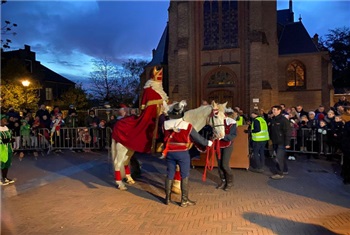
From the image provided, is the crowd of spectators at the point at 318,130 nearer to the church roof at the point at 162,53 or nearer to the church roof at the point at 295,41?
the church roof at the point at 295,41

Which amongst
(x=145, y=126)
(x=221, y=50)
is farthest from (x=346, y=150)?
(x=221, y=50)

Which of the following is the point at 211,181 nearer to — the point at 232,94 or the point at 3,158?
the point at 3,158

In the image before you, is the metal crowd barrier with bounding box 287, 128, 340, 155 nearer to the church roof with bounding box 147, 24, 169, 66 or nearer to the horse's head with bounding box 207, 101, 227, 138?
the horse's head with bounding box 207, 101, 227, 138

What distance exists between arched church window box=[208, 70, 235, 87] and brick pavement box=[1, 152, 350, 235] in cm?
1574

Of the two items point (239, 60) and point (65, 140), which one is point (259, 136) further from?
point (239, 60)

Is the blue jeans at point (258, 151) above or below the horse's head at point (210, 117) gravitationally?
below

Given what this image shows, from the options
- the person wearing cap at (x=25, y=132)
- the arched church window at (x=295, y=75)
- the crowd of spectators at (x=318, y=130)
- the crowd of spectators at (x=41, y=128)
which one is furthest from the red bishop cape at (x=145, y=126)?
the arched church window at (x=295, y=75)

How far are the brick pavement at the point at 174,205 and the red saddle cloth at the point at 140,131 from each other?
1.10m

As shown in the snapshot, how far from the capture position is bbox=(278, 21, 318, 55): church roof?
2685 cm

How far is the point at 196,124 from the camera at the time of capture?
677 centimetres

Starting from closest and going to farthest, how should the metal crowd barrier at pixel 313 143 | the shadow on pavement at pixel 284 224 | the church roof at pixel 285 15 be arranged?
the shadow on pavement at pixel 284 224 → the metal crowd barrier at pixel 313 143 → the church roof at pixel 285 15

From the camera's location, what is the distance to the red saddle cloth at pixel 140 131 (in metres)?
7.31

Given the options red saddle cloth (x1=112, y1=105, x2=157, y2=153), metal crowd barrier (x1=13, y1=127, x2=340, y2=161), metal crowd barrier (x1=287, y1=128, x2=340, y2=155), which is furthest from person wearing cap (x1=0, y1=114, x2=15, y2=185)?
metal crowd barrier (x1=287, y1=128, x2=340, y2=155)

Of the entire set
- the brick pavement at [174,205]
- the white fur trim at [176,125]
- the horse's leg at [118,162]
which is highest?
the white fur trim at [176,125]
